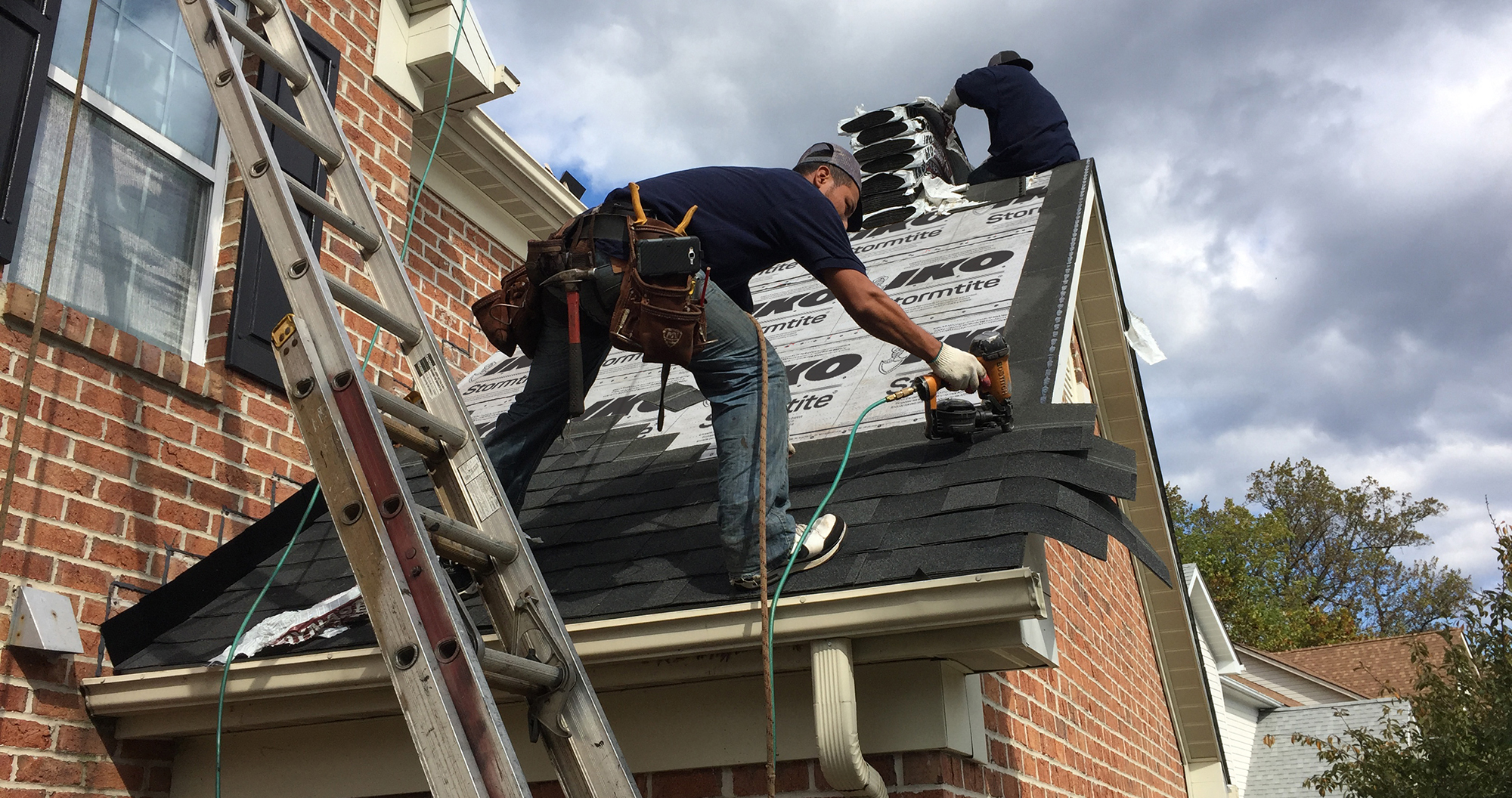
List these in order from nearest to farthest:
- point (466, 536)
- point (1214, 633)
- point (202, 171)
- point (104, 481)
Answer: point (466, 536) < point (104, 481) < point (202, 171) < point (1214, 633)

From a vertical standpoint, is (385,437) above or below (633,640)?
above

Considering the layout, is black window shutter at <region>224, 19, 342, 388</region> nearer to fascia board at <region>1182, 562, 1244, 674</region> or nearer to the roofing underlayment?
the roofing underlayment

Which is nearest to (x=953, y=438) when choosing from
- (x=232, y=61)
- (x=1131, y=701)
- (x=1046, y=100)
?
(x=232, y=61)

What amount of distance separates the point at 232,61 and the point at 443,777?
8.39 feet

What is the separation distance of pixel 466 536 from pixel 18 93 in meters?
2.81

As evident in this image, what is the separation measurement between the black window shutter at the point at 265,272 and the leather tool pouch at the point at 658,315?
6.60ft

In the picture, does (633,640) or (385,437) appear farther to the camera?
(633,640)

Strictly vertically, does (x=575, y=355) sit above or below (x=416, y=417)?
above

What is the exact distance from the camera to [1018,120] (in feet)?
25.7

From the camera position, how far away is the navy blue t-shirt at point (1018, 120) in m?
7.57

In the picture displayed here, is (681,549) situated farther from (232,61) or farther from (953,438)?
(232,61)

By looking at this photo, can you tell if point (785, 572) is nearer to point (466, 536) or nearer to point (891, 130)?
point (466, 536)

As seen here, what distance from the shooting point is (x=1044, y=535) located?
3338mm

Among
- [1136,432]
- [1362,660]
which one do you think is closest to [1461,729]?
[1136,432]
